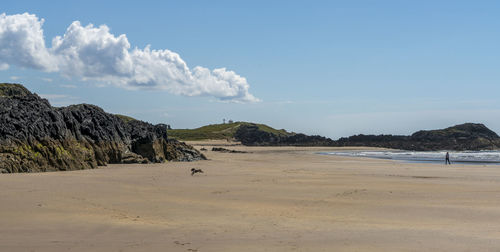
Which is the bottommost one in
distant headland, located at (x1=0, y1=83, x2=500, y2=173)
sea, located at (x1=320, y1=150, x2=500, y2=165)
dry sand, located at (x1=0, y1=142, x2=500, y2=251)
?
dry sand, located at (x1=0, y1=142, x2=500, y2=251)

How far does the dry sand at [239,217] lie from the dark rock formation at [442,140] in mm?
67169

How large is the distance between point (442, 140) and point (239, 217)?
85.6m

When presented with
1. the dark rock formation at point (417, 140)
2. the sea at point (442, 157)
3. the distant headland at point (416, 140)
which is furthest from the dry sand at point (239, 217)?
the dark rock formation at point (417, 140)

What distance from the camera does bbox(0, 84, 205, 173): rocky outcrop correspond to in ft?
60.5

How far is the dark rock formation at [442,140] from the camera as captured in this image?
253ft

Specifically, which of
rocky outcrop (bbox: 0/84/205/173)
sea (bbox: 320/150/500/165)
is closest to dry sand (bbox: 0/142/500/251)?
rocky outcrop (bbox: 0/84/205/173)

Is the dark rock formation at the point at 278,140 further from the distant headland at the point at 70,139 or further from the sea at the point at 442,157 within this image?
the distant headland at the point at 70,139

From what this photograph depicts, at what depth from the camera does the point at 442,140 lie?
85.1 meters

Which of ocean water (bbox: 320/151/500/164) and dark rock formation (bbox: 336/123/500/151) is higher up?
dark rock formation (bbox: 336/123/500/151)

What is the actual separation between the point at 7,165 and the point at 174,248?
1377 centimetres

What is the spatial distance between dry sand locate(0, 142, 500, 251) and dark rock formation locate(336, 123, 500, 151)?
67.2 meters

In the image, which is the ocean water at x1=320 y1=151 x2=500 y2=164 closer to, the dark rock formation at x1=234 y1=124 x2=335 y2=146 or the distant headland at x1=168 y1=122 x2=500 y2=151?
the distant headland at x1=168 y1=122 x2=500 y2=151

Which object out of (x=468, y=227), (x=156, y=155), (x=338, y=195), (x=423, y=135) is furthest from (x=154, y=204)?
(x=423, y=135)

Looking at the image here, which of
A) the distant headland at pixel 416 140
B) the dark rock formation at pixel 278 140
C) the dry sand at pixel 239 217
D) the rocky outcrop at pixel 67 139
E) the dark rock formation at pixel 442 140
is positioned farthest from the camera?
the dark rock formation at pixel 278 140
